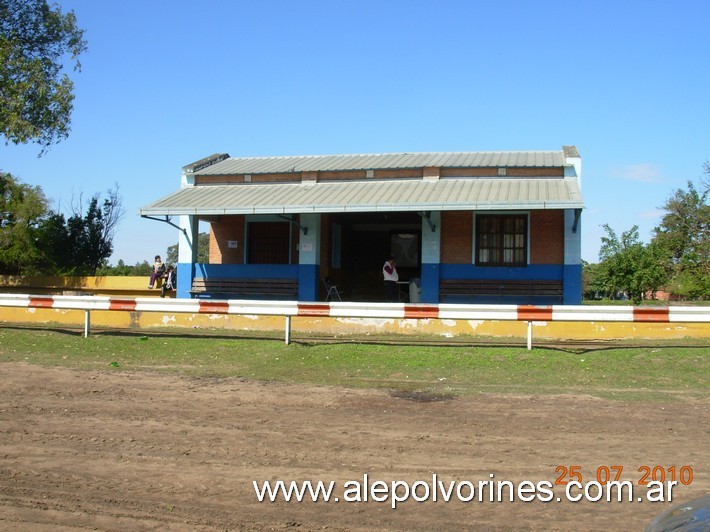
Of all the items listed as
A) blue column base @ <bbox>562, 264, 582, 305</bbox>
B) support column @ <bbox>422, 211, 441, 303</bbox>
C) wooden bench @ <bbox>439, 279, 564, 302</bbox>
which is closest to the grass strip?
blue column base @ <bbox>562, 264, 582, 305</bbox>

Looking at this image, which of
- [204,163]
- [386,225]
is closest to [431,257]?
[386,225]

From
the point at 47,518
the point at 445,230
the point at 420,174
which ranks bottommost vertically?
the point at 47,518

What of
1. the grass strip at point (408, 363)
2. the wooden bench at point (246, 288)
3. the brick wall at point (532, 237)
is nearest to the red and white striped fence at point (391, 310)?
the grass strip at point (408, 363)

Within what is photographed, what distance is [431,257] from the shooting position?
20.5m

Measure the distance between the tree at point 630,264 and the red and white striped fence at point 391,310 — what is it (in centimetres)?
731

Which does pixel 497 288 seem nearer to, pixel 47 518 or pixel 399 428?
pixel 399 428

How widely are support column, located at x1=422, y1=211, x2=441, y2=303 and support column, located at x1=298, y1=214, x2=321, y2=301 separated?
10.7 feet

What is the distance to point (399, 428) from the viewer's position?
7.88 m

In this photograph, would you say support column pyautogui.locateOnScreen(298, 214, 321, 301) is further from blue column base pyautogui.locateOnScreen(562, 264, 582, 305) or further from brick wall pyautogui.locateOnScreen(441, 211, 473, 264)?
blue column base pyautogui.locateOnScreen(562, 264, 582, 305)

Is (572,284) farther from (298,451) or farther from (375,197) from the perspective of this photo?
(298,451)

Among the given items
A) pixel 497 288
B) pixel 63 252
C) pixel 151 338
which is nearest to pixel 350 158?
pixel 497 288

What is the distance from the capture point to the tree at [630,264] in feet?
68.6

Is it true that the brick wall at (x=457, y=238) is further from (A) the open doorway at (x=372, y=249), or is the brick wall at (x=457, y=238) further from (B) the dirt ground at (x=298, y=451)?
(B) the dirt ground at (x=298, y=451)

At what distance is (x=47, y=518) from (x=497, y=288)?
1616 cm
